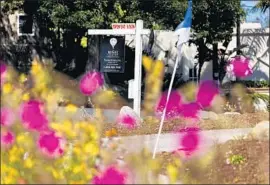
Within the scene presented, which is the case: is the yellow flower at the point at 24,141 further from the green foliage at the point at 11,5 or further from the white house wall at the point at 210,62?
the white house wall at the point at 210,62

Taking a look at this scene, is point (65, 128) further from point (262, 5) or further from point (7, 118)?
point (262, 5)

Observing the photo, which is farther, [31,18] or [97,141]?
[31,18]

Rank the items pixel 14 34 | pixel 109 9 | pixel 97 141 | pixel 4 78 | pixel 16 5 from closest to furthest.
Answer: pixel 97 141, pixel 4 78, pixel 109 9, pixel 16 5, pixel 14 34

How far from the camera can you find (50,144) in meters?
4.85

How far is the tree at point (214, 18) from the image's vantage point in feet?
67.0

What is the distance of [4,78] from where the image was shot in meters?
5.62

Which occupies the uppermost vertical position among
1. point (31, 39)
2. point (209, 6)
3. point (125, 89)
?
point (209, 6)

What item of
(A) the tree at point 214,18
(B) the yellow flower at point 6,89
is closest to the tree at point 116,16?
(A) the tree at point 214,18

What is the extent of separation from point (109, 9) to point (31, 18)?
23.2 ft

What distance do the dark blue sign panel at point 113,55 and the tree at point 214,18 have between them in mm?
4183

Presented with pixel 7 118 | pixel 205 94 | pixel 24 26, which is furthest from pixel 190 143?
pixel 24 26

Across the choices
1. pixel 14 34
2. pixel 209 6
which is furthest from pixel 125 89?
pixel 14 34

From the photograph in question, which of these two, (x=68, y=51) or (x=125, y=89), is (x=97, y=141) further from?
(x=68, y=51)

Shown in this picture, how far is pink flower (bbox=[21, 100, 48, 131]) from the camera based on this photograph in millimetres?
5012
